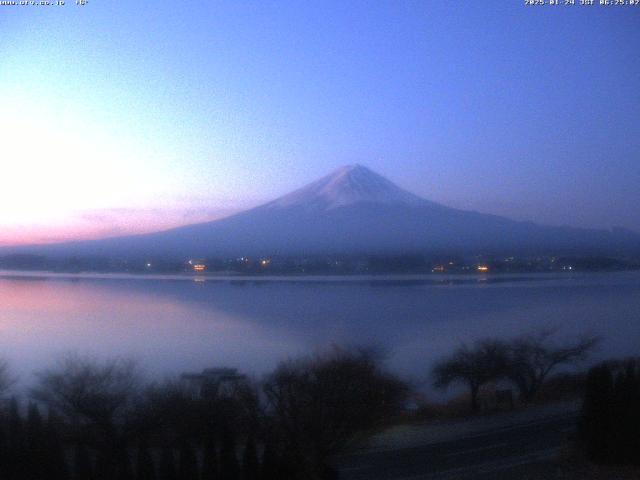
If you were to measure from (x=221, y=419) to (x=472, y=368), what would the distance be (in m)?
4.47

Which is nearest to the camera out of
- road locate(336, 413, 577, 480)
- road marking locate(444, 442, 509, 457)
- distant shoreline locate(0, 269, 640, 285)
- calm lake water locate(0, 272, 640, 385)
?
road locate(336, 413, 577, 480)

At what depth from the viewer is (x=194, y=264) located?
45.3 feet

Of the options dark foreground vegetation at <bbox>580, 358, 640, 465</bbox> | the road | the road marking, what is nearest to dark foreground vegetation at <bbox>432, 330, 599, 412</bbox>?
the road

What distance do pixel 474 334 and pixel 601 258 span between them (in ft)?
19.0

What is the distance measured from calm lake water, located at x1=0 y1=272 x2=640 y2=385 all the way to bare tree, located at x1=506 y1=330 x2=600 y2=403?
30 centimetres

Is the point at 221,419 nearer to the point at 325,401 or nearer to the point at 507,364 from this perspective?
the point at 325,401

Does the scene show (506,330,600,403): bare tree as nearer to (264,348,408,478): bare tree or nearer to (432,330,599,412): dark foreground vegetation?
(432,330,599,412): dark foreground vegetation

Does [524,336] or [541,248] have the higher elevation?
[541,248]

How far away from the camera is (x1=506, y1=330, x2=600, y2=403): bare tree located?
9.70 metres

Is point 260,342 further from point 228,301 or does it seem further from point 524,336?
point 524,336

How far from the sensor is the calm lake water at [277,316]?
867 cm

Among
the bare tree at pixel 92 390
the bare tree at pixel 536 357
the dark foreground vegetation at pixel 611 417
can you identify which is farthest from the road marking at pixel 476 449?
the bare tree at pixel 92 390

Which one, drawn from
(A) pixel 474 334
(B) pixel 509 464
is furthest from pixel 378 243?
(B) pixel 509 464

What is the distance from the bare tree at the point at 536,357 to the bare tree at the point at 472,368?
0.62 ft
